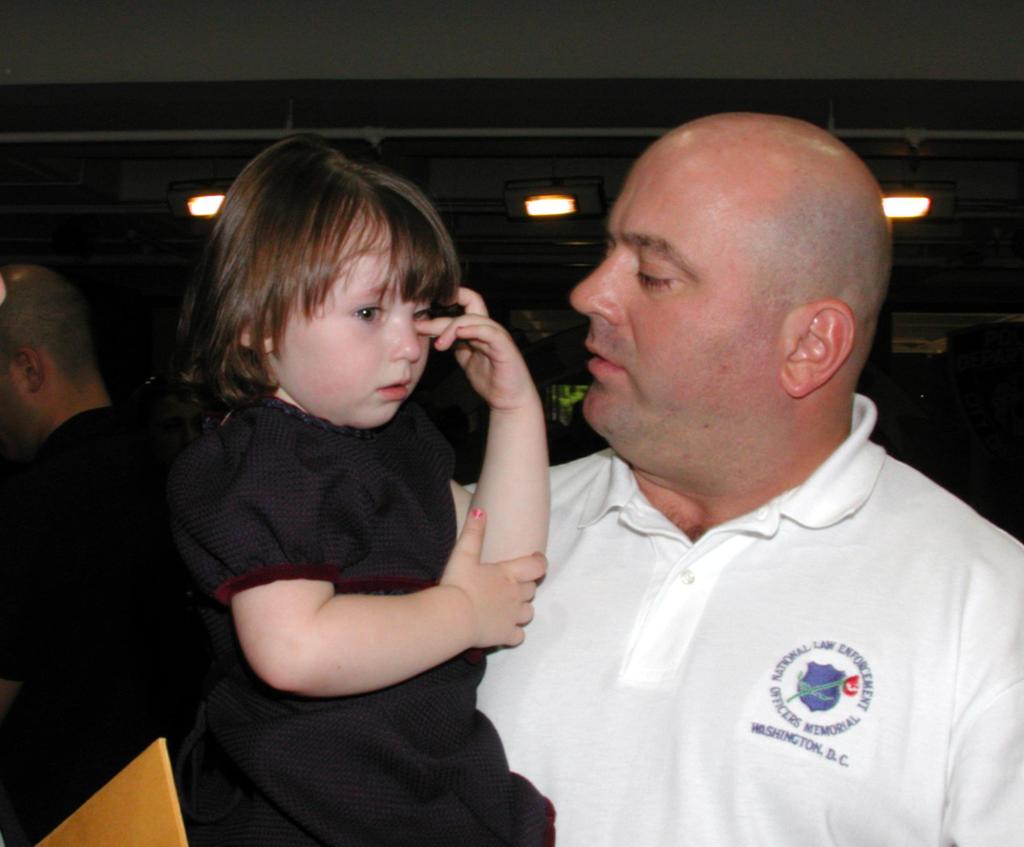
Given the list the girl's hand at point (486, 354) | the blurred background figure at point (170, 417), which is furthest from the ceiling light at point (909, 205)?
the girl's hand at point (486, 354)

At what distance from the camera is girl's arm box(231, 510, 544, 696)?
4.00ft

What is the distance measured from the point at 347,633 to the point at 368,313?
38cm

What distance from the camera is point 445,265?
4.75ft

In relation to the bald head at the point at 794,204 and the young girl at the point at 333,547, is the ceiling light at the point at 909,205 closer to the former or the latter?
the bald head at the point at 794,204

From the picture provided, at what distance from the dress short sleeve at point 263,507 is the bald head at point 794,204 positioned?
2.21 ft

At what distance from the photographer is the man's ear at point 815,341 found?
1626mm

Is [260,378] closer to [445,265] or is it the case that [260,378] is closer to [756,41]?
[445,265]

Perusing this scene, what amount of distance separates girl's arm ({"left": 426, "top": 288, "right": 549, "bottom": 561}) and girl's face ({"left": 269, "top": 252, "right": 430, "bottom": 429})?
0.15 meters

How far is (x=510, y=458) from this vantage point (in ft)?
5.09

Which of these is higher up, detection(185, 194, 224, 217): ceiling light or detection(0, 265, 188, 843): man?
detection(185, 194, 224, 217): ceiling light

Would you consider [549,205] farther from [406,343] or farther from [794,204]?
[406,343]

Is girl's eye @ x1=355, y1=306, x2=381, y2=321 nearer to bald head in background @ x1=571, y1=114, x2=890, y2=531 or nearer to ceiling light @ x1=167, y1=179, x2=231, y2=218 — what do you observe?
bald head in background @ x1=571, y1=114, x2=890, y2=531

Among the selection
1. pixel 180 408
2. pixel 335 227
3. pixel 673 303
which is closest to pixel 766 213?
pixel 673 303

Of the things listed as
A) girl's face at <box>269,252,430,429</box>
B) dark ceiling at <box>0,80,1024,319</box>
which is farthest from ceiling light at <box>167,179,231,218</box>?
girl's face at <box>269,252,430,429</box>
